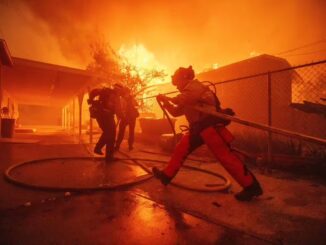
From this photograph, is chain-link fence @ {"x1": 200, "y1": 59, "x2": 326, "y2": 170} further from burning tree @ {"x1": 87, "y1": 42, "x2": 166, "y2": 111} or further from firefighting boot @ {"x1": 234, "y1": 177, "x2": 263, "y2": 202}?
firefighting boot @ {"x1": 234, "y1": 177, "x2": 263, "y2": 202}

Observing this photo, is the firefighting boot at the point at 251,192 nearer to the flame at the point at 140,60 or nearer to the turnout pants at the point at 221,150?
the turnout pants at the point at 221,150

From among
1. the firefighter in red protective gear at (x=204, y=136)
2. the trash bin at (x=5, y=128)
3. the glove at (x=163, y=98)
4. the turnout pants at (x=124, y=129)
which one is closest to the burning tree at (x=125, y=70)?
the trash bin at (x=5, y=128)

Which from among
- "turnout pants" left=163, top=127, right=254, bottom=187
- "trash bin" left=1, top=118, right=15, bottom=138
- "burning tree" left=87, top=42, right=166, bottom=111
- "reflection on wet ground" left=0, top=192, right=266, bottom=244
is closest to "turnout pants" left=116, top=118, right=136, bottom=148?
"turnout pants" left=163, top=127, right=254, bottom=187

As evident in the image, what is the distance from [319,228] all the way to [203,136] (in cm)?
152

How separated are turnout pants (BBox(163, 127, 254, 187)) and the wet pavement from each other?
0.36 metres

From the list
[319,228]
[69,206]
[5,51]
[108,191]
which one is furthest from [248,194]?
[5,51]

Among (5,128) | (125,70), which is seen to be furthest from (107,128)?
(125,70)

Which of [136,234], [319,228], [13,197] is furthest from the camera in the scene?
[13,197]

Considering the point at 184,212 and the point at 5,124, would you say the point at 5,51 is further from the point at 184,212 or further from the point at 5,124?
the point at 184,212

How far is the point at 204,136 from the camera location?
9.52 feet

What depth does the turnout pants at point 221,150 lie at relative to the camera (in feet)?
9.05

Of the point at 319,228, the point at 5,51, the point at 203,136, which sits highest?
the point at 5,51

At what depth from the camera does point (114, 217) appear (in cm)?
222

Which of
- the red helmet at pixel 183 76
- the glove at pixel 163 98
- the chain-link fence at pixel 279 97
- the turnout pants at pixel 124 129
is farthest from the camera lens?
the chain-link fence at pixel 279 97
